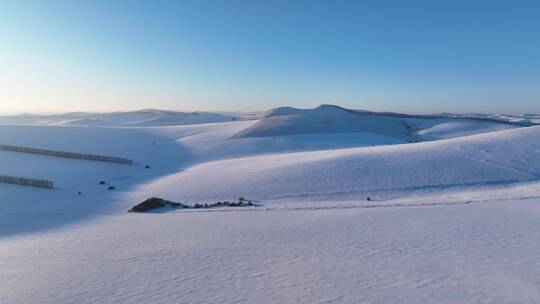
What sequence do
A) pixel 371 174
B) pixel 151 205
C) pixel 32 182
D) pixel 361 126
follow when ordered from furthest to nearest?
pixel 361 126
pixel 32 182
pixel 371 174
pixel 151 205

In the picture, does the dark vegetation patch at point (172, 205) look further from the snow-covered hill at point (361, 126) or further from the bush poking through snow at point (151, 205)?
the snow-covered hill at point (361, 126)

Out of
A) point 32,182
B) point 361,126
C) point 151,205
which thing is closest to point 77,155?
point 32,182

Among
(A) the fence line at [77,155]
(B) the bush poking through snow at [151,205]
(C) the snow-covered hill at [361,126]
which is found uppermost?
(C) the snow-covered hill at [361,126]

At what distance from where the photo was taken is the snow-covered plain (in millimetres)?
5941

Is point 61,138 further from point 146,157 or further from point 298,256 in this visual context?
point 298,256

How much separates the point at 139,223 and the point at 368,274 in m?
6.93

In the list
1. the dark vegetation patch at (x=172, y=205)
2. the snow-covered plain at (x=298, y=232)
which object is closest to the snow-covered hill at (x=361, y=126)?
the snow-covered plain at (x=298, y=232)

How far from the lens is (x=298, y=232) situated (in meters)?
9.13

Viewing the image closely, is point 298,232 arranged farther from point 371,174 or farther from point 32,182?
point 32,182

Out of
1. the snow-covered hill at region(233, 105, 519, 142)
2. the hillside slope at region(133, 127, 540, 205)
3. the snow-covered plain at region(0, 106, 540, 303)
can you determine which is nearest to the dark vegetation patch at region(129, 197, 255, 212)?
the snow-covered plain at region(0, 106, 540, 303)

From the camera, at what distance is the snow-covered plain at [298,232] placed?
Answer: 5.94 meters

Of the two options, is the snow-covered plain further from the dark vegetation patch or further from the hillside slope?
the dark vegetation patch

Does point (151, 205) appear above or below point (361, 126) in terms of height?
below

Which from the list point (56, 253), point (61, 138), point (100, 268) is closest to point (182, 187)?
point (56, 253)
